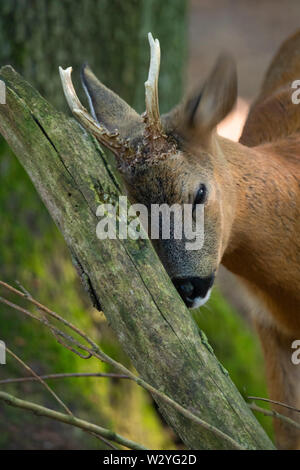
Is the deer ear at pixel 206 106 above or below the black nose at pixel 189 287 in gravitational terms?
above

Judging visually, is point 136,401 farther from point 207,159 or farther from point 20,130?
point 20,130

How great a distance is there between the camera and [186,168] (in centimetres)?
314

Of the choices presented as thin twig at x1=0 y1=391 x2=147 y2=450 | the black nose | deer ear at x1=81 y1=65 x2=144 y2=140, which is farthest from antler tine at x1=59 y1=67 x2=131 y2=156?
thin twig at x1=0 y1=391 x2=147 y2=450

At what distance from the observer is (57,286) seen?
473 centimetres

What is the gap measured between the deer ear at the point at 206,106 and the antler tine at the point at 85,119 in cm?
32

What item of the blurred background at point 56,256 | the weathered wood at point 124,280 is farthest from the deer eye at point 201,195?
the blurred background at point 56,256

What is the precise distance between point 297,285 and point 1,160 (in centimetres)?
213

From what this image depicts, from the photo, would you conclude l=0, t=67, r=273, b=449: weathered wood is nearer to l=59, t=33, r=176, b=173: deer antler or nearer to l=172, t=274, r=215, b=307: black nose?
l=59, t=33, r=176, b=173: deer antler

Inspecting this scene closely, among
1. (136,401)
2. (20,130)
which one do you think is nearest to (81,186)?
(20,130)

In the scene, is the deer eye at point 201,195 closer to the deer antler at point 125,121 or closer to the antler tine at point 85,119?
the deer antler at point 125,121

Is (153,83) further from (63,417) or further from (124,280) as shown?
(63,417)

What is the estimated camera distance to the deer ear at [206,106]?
3178 mm
